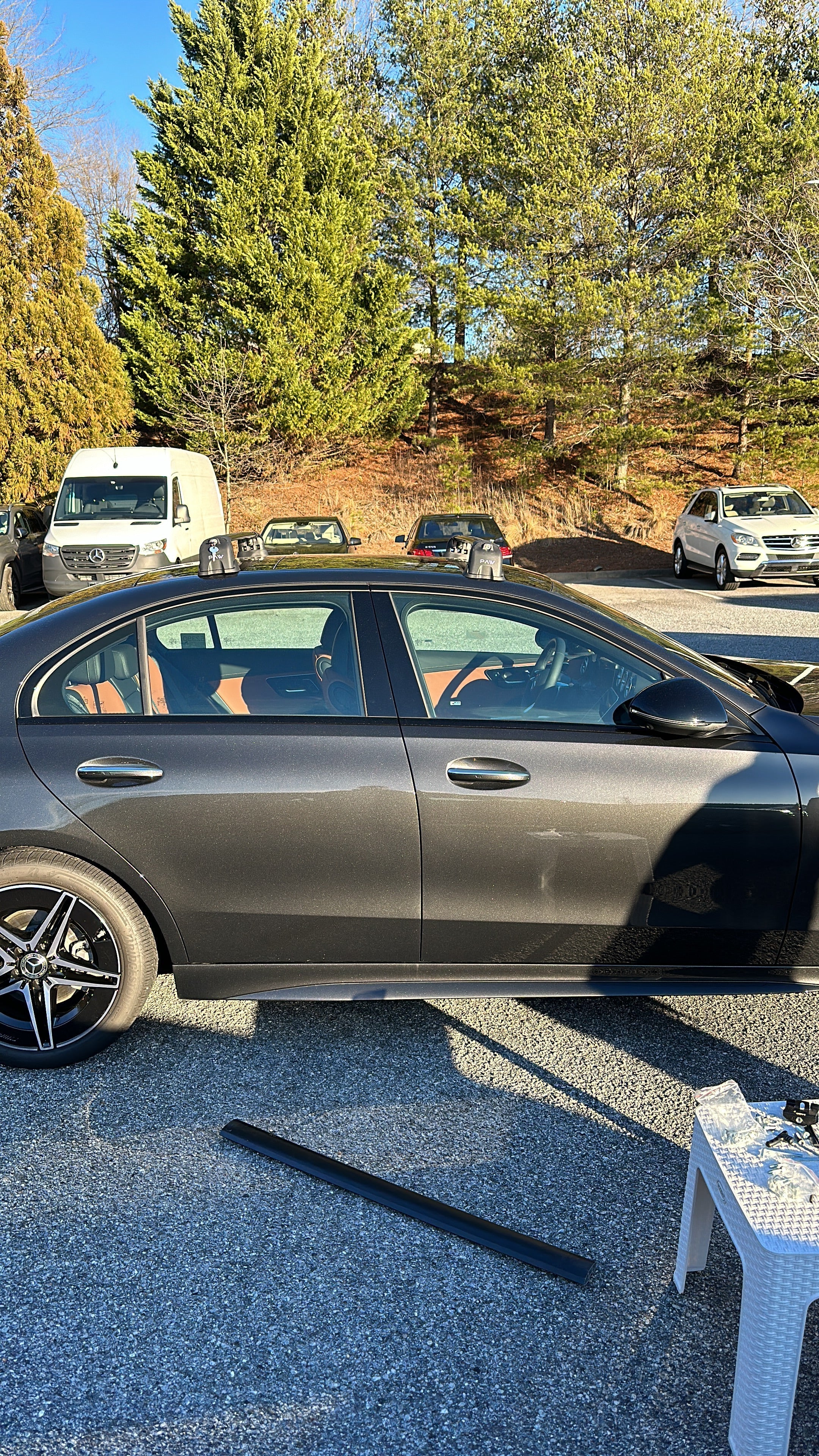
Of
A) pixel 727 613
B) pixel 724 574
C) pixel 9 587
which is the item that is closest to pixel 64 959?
pixel 727 613

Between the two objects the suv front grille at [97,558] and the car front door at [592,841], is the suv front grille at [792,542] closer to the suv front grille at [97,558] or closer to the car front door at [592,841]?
the suv front grille at [97,558]

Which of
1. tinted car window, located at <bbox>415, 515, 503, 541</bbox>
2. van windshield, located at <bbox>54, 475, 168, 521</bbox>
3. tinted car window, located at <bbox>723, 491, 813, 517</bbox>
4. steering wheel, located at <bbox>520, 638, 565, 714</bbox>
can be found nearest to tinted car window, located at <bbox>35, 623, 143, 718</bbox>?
steering wheel, located at <bbox>520, 638, 565, 714</bbox>

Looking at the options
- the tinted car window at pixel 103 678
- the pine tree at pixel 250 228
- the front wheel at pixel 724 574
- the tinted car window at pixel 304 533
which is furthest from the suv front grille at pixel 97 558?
the pine tree at pixel 250 228

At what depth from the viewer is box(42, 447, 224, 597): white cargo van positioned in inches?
593

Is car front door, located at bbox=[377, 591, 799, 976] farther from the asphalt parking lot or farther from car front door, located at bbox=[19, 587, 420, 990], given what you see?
the asphalt parking lot

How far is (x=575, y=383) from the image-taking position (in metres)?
27.4

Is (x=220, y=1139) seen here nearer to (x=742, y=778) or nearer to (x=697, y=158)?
(x=742, y=778)

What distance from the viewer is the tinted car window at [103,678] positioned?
10.6 feet

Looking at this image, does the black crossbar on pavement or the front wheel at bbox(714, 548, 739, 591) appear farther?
the front wheel at bbox(714, 548, 739, 591)

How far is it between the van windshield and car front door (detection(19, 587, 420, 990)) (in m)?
13.0

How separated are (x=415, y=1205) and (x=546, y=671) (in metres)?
1.76

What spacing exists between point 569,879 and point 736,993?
0.64 metres

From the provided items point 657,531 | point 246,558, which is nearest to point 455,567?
point 246,558

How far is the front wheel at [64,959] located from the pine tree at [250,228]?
86.8 ft
